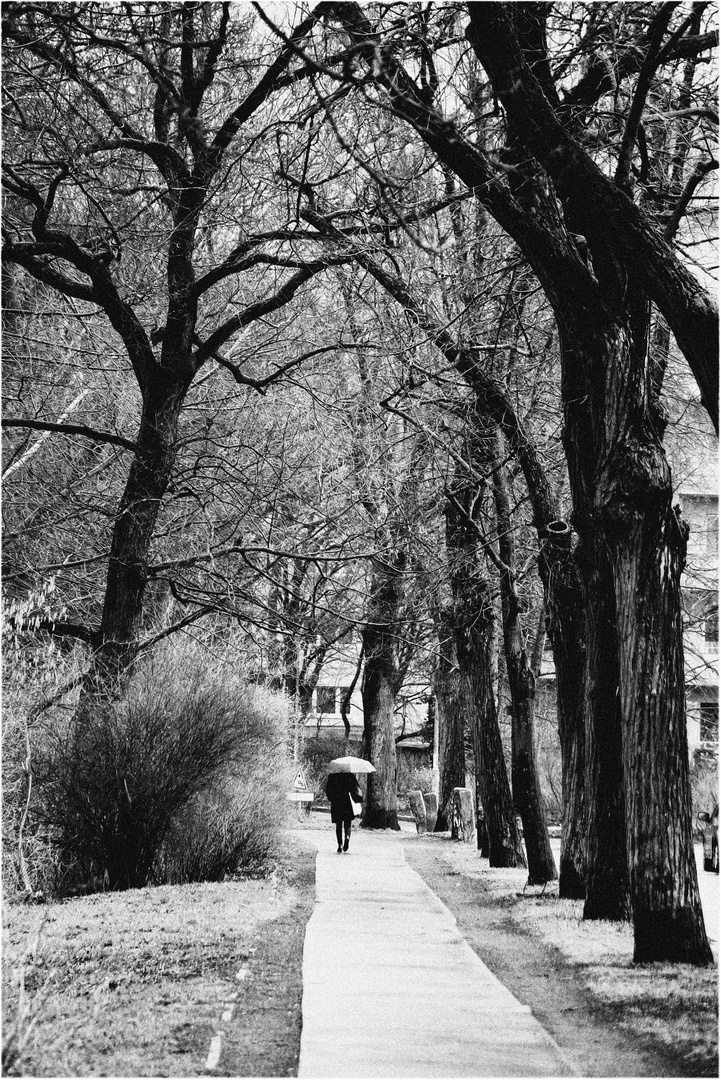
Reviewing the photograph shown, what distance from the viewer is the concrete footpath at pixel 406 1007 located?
5.34 meters

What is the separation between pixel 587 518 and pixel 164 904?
5.53 m

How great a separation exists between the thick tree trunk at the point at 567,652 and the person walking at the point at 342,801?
25.7 feet

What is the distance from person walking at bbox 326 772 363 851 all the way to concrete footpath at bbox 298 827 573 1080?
796cm

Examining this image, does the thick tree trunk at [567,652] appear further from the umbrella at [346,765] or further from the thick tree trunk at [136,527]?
the umbrella at [346,765]

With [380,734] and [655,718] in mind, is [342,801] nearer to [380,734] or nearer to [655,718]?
[380,734]

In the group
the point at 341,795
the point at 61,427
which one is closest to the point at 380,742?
the point at 341,795

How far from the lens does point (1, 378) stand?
14.8 m

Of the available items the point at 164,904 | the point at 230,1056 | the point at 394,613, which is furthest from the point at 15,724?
the point at 394,613

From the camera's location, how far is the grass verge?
5348 mm

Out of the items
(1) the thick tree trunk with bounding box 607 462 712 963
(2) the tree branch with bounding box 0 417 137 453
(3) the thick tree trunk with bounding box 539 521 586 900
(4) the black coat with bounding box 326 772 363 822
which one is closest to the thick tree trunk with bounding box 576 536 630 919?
(3) the thick tree trunk with bounding box 539 521 586 900

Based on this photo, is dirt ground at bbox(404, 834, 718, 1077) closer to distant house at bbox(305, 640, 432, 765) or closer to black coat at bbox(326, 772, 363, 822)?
black coat at bbox(326, 772, 363, 822)

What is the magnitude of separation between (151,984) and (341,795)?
1277cm

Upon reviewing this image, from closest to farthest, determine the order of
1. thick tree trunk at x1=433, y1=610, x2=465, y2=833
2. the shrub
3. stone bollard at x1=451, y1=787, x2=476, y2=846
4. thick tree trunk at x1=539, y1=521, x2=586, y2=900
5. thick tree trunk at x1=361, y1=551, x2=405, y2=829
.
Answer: thick tree trunk at x1=539, y1=521, x2=586, y2=900 < the shrub < stone bollard at x1=451, y1=787, x2=476, y2=846 < thick tree trunk at x1=433, y1=610, x2=465, y2=833 < thick tree trunk at x1=361, y1=551, x2=405, y2=829

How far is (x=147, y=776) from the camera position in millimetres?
12461
